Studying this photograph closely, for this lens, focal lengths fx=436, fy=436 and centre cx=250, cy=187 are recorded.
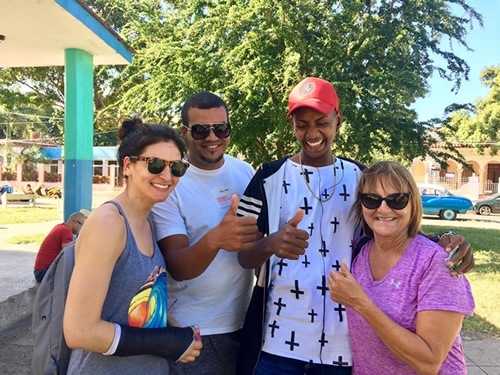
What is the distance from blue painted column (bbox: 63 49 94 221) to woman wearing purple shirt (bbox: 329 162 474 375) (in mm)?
5106

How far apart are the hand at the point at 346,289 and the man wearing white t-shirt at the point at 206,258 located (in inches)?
20.8

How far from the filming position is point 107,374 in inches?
62.0

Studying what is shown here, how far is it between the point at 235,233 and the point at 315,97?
0.76 m

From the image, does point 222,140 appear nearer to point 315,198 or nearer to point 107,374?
point 315,198

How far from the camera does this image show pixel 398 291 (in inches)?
65.6

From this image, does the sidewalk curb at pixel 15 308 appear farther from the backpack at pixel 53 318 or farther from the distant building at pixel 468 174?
the distant building at pixel 468 174

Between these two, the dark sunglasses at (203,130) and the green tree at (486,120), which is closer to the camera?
the dark sunglasses at (203,130)

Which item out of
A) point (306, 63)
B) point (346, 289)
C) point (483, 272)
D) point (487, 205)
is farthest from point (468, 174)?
point (346, 289)

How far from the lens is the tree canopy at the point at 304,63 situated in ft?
30.8

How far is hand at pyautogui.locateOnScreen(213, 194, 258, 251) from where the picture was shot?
173 cm

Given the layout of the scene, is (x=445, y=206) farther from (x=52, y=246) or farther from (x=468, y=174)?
(x=468, y=174)

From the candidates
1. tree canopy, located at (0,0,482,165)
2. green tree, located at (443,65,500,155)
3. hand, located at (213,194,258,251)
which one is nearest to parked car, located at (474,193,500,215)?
green tree, located at (443,65,500,155)

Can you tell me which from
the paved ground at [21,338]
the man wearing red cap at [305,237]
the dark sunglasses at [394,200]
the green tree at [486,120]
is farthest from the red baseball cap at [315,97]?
the green tree at [486,120]

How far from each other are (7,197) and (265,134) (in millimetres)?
15243
